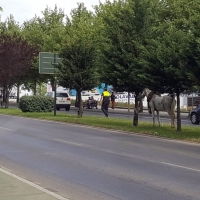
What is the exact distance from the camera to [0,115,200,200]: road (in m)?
9.27

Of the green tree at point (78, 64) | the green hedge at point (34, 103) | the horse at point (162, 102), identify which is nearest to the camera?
the horse at point (162, 102)

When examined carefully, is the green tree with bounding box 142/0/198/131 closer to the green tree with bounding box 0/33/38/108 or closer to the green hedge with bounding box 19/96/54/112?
the green hedge with bounding box 19/96/54/112

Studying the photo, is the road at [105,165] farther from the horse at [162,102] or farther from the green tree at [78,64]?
the green tree at [78,64]

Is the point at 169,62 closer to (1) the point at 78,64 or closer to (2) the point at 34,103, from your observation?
(1) the point at 78,64

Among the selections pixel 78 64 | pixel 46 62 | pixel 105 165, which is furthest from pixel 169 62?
pixel 46 62

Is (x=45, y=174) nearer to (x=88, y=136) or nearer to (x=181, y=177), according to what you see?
(x=181, y=177)

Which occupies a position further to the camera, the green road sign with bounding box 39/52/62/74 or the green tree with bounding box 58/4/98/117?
the green road sign with bounding box 39/52/62/74

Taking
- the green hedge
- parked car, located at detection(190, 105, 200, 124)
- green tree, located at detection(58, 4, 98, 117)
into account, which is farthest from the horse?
the green hedge

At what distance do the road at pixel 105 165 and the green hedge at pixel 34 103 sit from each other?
15400 mm

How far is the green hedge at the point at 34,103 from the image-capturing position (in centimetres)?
3497

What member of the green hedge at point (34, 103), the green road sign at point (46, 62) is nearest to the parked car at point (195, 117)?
the green road sign at point (46, 62)

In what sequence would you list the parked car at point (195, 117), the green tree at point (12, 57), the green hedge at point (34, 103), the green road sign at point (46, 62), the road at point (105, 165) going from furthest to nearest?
1. the green tree at point (12, 57)
2. the green hedge at point (34, 103)
3. the green road sign at point (46, 62)
4. the parked car at point (195, 117)
5. the road at point (105, 165)

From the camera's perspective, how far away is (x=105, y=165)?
12.2m

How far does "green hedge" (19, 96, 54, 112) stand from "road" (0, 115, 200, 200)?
15.4m
